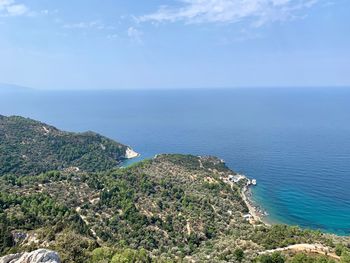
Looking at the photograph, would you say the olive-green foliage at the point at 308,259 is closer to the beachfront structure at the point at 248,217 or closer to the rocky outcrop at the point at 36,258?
the rocky outcrop at the point at 36,258

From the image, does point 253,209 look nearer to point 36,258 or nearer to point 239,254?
point 239,254

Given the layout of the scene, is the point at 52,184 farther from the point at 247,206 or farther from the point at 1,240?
the point at 247,206

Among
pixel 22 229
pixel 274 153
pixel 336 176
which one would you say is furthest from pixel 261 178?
pixel 22 229

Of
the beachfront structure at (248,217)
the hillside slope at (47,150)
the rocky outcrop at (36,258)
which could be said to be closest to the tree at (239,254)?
the rocky outcrop at (36,258)

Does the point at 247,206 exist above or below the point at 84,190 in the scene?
below

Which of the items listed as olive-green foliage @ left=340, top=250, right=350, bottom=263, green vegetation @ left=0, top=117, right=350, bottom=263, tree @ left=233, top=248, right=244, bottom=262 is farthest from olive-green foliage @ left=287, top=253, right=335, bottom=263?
tree @ left=233, top=248, right=244, bottom=262

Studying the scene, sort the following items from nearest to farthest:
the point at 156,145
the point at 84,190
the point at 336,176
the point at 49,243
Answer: the point at 49,243
the point at 84,190
the point at 336,176
the point at 156,145

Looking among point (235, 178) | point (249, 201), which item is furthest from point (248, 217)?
point (235, 178)

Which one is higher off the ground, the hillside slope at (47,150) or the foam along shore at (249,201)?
the hillside slope at (47,150)
